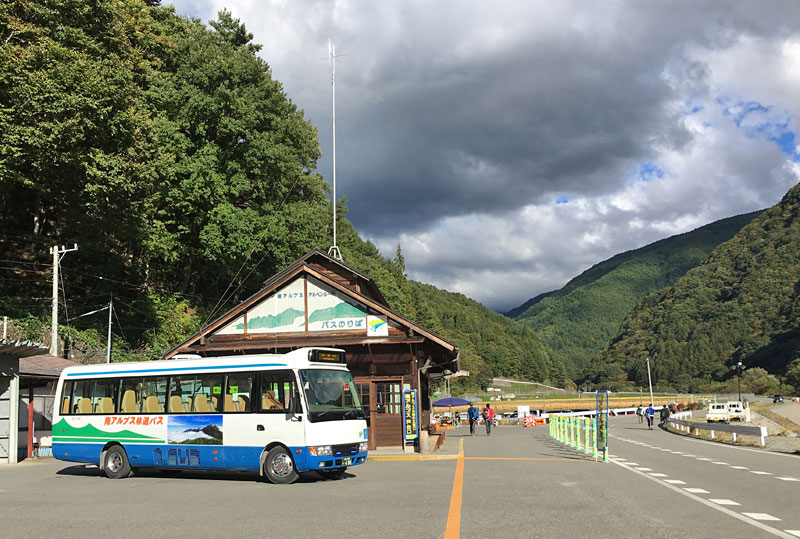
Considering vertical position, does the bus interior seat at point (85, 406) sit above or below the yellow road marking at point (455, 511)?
above

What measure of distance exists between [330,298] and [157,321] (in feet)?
57.2

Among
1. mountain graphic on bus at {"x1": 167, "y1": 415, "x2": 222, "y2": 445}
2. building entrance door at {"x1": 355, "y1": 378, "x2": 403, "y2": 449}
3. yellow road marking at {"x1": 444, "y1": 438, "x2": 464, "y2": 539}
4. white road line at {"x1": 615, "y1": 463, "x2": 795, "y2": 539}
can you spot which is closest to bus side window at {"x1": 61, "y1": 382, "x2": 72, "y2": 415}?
mountain graphic on bus at {"x1": 167, "y1": 415, "x2": 222, "y2": 445}

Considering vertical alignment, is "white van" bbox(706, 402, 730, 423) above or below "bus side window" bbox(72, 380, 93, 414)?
below

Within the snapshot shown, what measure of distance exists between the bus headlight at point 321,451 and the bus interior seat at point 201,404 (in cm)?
296

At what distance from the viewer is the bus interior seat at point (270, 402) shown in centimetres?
1469

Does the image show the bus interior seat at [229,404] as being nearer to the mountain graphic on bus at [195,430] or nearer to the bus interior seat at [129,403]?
the mountain graphic on bus at [195,430]

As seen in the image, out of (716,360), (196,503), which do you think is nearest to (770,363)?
(716,360)

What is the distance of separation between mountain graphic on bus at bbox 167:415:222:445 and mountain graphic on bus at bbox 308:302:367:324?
9.46 metres

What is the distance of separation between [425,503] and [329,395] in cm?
507

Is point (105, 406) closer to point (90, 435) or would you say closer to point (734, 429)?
point (90, 435)

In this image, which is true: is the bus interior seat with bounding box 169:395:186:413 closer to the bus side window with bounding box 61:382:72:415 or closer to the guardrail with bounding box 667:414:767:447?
the bus side window with bounding box 61:382:72:415

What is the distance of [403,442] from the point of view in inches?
931

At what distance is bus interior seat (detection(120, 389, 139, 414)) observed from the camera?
1638 centimetres

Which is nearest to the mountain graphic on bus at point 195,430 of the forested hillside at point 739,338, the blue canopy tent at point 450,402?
the blue canopy tent at point 450,402
